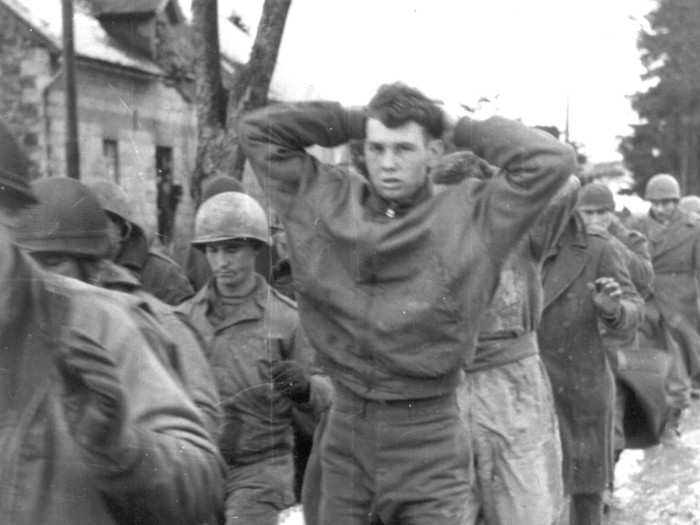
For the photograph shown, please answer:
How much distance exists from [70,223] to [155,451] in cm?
157

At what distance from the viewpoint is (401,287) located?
4.48m

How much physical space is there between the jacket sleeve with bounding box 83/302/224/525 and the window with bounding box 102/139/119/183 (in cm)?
2778

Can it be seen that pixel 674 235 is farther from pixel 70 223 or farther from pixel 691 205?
pixel 70 223

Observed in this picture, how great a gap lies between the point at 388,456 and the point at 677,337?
1074cm

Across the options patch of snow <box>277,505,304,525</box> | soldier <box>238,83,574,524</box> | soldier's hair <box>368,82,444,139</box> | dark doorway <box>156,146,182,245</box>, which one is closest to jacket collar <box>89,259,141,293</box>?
soldier <box>238,83,574,524</box>

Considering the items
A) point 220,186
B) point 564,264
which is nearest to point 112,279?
point 220,186

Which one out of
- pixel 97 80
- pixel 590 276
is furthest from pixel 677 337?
pixel 97 80

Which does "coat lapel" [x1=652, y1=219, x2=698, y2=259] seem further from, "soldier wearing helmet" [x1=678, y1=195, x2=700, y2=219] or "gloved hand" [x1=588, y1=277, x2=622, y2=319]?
"gloved hand" [x1=588, y1=277, x2=622, y2=319]

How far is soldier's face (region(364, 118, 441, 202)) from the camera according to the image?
4602mm

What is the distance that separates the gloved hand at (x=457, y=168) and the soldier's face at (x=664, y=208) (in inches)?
400

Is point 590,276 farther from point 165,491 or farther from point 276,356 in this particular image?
point 165,491

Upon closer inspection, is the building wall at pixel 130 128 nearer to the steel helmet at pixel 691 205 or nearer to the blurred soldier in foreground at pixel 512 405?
the steel helmet at pixel 691 205

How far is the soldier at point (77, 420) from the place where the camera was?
215 centimetres

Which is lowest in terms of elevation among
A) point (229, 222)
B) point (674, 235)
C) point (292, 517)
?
point (292, 517)
